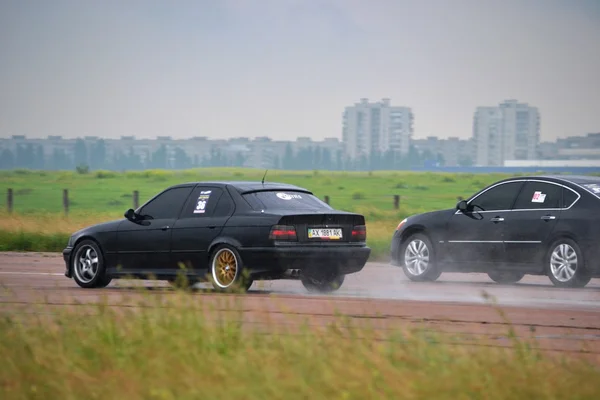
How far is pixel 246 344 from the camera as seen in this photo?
8.62 metres

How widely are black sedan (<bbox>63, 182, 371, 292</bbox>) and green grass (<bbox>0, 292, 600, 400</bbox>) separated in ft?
19.6

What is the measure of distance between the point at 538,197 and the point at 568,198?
2.05 ft

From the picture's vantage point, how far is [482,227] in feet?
61.1

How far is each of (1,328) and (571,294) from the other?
353 inches

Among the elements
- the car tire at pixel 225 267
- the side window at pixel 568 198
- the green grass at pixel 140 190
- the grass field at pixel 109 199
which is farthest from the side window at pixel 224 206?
the green grass at pixel 140 190

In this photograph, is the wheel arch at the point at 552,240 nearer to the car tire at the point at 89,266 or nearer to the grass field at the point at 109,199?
the car tire at the point at 89,266

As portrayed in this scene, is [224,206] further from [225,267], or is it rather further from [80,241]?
[80,241]

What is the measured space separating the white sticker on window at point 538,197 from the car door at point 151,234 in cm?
514

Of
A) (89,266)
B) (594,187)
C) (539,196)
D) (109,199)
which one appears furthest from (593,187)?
(109,199)

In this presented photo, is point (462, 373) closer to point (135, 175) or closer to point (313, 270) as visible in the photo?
point (313, 270)

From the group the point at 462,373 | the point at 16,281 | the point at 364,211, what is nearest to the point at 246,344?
the point at 462,373

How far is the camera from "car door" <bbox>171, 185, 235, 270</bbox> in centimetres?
1579

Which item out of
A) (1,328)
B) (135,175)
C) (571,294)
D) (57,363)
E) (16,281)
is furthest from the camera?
(135,175)

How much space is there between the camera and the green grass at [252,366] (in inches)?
267
